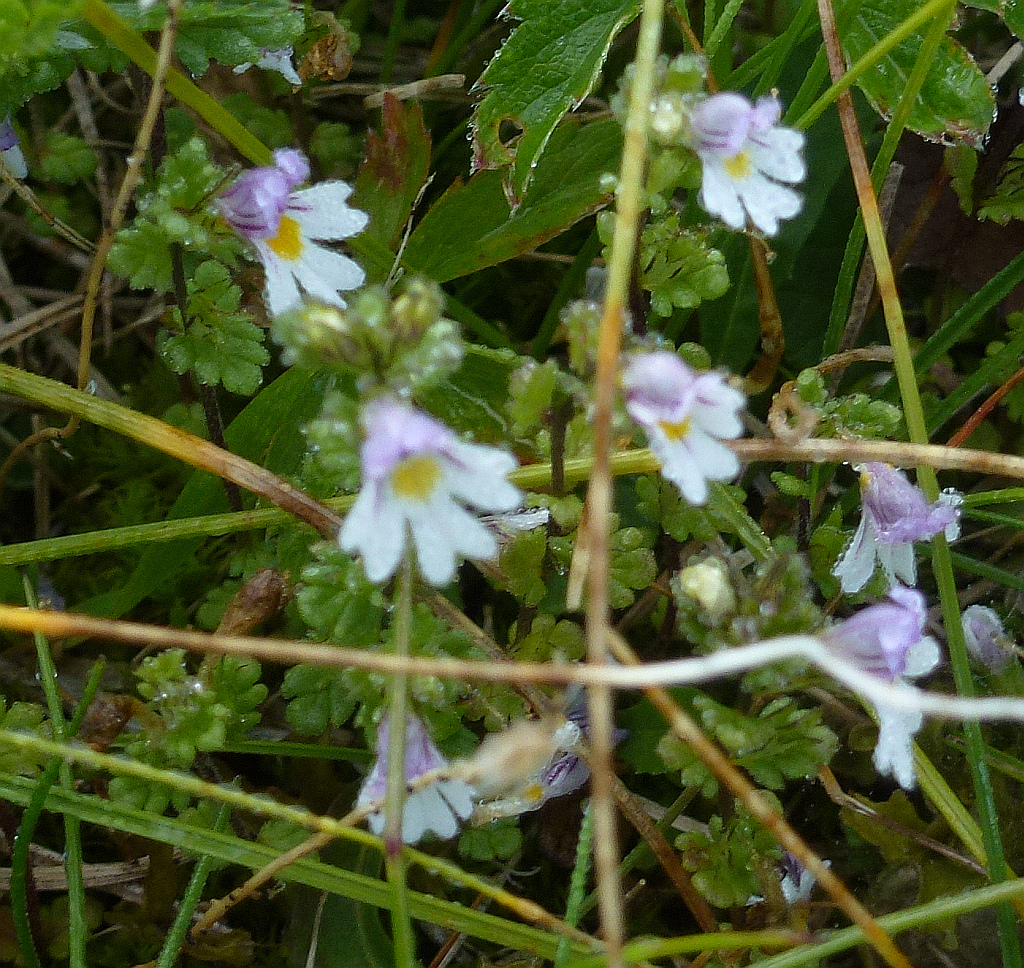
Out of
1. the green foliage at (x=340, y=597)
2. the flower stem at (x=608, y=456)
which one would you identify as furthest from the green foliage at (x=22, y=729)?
the flower stem at (x=608, y=456)

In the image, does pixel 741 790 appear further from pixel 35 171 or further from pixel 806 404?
pixel 35 171

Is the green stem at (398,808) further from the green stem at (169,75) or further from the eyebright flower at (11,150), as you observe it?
the eyebright flower at (11,150)

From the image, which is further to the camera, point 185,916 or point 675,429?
point 185,916

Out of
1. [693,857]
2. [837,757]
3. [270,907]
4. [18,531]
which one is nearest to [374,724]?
[693,857]

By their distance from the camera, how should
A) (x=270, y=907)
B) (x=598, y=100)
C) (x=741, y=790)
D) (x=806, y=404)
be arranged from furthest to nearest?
(x=598, y=100) → (x=270, y=907) → (x=806, y=404) → (x=741, y=790)

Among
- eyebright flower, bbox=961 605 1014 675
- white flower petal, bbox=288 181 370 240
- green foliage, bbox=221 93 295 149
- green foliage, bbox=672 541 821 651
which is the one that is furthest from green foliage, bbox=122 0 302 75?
eyebright flower, bbox=961 605 1014 675

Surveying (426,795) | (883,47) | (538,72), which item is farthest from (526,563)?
(883,47)

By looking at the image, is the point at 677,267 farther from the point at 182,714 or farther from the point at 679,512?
the point at 182,714

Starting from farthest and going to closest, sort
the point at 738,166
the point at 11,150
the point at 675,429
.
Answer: the point at 11,150
the point at 738,166
the point at 675,429
